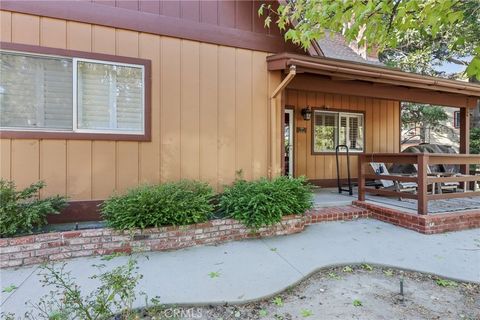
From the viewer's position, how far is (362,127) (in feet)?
26.9

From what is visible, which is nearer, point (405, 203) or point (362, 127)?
point (405, 203)

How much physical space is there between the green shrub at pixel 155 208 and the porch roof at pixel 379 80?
2704 mm

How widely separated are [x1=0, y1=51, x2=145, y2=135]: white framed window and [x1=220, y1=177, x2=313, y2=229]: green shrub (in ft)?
5.52

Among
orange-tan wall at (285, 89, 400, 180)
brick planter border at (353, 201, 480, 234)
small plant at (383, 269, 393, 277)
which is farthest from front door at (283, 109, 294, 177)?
small plant at (383, 269, 393, 277)

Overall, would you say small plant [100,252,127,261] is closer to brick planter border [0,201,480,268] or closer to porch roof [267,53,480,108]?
brick planter border [0,201,480,268]

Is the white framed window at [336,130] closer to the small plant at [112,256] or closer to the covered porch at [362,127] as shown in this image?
the covered porch at [362,127]

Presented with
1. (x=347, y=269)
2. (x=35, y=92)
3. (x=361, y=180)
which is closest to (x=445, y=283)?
(x=347, y=269)

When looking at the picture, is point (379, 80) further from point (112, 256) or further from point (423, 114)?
point (423, 114)

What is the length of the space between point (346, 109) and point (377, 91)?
1.77m

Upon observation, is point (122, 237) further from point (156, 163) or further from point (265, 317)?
point (265, 317)

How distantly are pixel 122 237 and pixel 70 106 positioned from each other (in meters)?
1.92

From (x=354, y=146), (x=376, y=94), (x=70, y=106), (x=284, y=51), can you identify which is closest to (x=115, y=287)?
(x=70, y=106)

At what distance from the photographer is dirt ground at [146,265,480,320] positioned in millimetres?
2379

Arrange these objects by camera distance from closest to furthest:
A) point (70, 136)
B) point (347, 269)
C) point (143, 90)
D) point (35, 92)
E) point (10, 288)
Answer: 1. point (10, 288)
2. point (347, 269)
3. point (35, 92)
4. point (70, 136)
5. point (143, 90)
